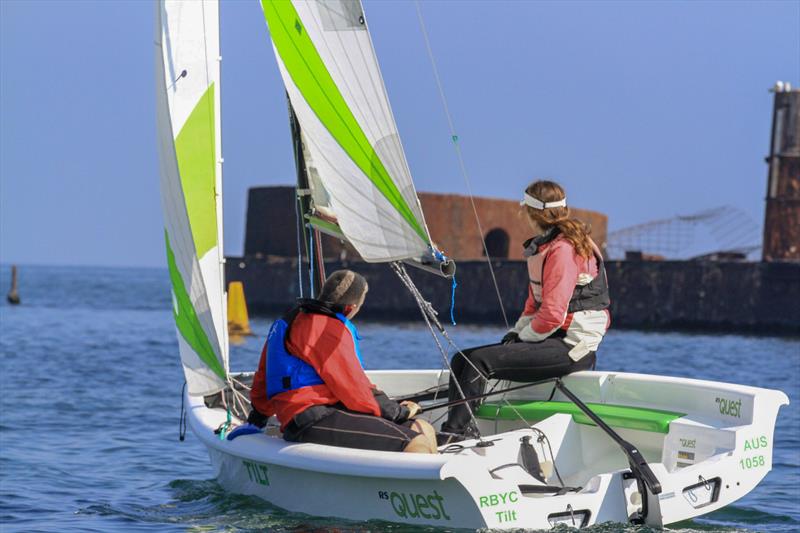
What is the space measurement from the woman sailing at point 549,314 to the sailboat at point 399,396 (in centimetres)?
18

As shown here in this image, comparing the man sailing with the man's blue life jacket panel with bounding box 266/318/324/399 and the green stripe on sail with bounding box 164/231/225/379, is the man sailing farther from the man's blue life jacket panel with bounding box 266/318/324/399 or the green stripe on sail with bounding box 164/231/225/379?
the green stripe on sail with bounding box 164/231/225/379

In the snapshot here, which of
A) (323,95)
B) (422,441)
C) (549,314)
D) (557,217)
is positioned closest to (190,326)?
(323,95)

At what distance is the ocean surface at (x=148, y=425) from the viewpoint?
7.23 metres

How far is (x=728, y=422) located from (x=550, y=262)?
1.37 m

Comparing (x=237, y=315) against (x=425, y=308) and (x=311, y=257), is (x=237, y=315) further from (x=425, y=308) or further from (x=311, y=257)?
(x=425, y=308)

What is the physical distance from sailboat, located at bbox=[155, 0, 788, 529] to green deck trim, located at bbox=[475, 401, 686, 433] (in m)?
0.01

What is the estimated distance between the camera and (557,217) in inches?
271

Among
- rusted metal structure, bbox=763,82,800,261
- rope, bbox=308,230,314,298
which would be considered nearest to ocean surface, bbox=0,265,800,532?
rope, bbox=308,230,314,298

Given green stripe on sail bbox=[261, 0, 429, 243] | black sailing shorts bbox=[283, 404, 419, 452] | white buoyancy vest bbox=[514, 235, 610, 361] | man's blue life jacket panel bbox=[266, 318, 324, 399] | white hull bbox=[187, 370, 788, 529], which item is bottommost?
white hull bbox=[187, 370, 788, 529]

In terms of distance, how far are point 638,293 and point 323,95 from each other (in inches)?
1010

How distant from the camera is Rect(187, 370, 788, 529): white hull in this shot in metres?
5.66

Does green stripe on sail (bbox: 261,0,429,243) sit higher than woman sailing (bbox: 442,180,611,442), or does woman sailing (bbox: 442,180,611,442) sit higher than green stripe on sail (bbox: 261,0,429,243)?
green stripe on sail (bbox: 261,0,429,243)

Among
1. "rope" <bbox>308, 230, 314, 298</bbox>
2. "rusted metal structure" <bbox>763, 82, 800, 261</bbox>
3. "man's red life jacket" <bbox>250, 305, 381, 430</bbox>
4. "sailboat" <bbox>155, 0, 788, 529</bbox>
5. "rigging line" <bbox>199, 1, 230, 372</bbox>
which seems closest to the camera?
"sailboat" <bbox>155, 0, 788, 529</bbox>

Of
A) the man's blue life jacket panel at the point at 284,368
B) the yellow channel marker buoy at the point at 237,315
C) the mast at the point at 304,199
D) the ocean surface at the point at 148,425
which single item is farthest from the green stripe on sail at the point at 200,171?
the yellow channel marker buoy at the point at 237,315
